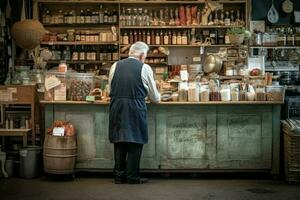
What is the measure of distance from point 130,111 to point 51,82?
3.63 feet

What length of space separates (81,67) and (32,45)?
221 centimetres

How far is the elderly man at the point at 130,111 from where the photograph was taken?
19.8ft

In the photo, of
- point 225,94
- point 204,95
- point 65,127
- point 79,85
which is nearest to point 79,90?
point 79,85

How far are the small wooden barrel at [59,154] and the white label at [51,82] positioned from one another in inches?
24.4

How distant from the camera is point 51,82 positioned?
21.2 feet

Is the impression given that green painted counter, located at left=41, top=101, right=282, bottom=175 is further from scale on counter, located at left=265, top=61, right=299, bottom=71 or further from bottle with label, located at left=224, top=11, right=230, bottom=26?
bottle with label, located at left=224, top=11, right=230, bottom=26

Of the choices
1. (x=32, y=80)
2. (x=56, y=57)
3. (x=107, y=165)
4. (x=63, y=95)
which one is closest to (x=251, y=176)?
(x=107, y=165)

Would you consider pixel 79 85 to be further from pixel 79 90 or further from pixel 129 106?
pixel 129 106

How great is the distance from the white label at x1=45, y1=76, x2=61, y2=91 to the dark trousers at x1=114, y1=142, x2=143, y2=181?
1.06 metres

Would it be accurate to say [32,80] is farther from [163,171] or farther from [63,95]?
[163,171]

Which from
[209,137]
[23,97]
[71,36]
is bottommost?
[209,137]

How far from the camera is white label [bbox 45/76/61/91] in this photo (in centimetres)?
645

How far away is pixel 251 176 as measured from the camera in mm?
6648

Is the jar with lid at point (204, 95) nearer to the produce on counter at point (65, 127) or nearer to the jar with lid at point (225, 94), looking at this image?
the jar with lid at point (225, 94)
